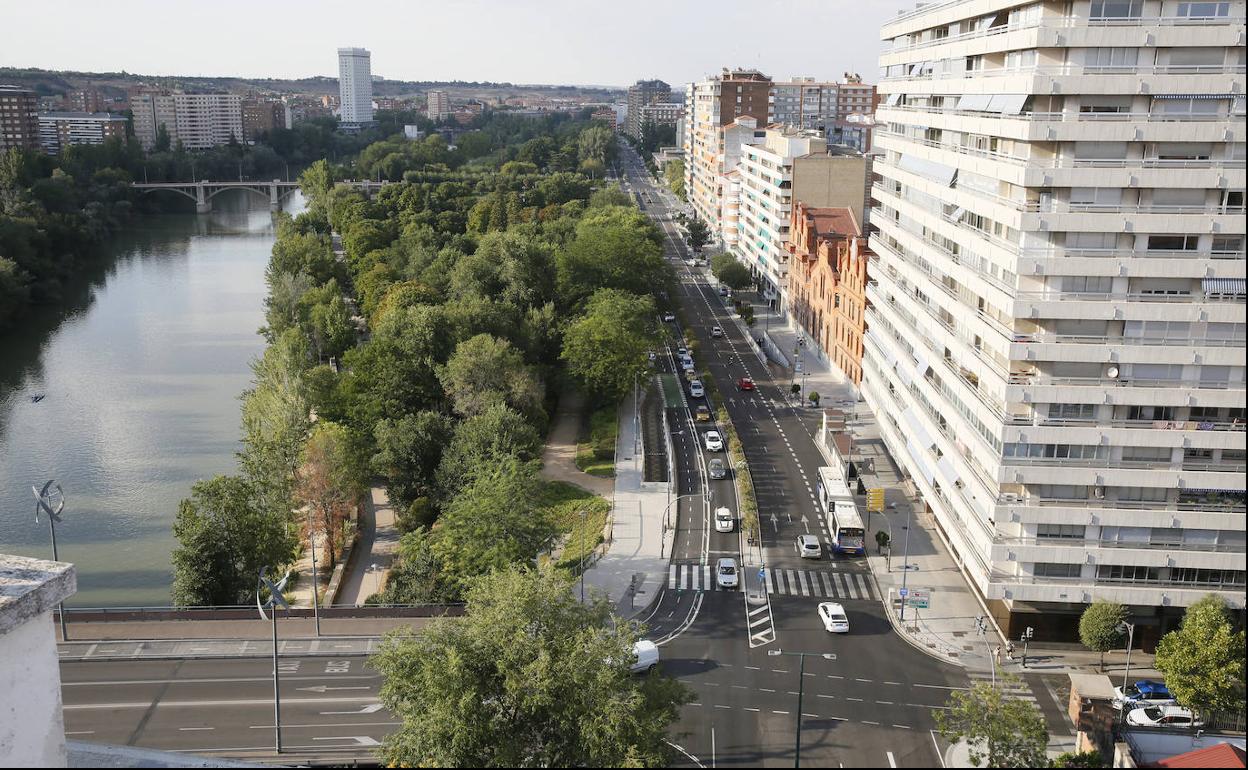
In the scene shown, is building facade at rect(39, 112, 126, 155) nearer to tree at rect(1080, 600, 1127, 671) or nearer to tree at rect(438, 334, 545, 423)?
tree at rect(438, 334, 545, 423)

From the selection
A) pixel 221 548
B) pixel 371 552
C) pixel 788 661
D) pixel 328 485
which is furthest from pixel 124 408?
pixel 788 661

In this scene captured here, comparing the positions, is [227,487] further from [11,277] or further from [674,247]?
[674,247]

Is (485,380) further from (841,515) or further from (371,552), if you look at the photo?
(841,515)

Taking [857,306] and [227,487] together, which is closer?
[227,487]

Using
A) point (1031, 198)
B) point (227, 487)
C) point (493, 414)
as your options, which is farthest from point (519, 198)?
point (1031, 198)

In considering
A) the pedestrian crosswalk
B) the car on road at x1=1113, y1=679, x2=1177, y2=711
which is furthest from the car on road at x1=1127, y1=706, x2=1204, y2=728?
the pedestrian crosswalk

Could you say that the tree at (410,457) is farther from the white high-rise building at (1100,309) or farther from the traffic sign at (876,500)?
the white high-rise building at (1100,309)

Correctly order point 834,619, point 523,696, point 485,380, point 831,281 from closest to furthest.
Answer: point 523,696, point 834,619, point 485,380, point 831,281
